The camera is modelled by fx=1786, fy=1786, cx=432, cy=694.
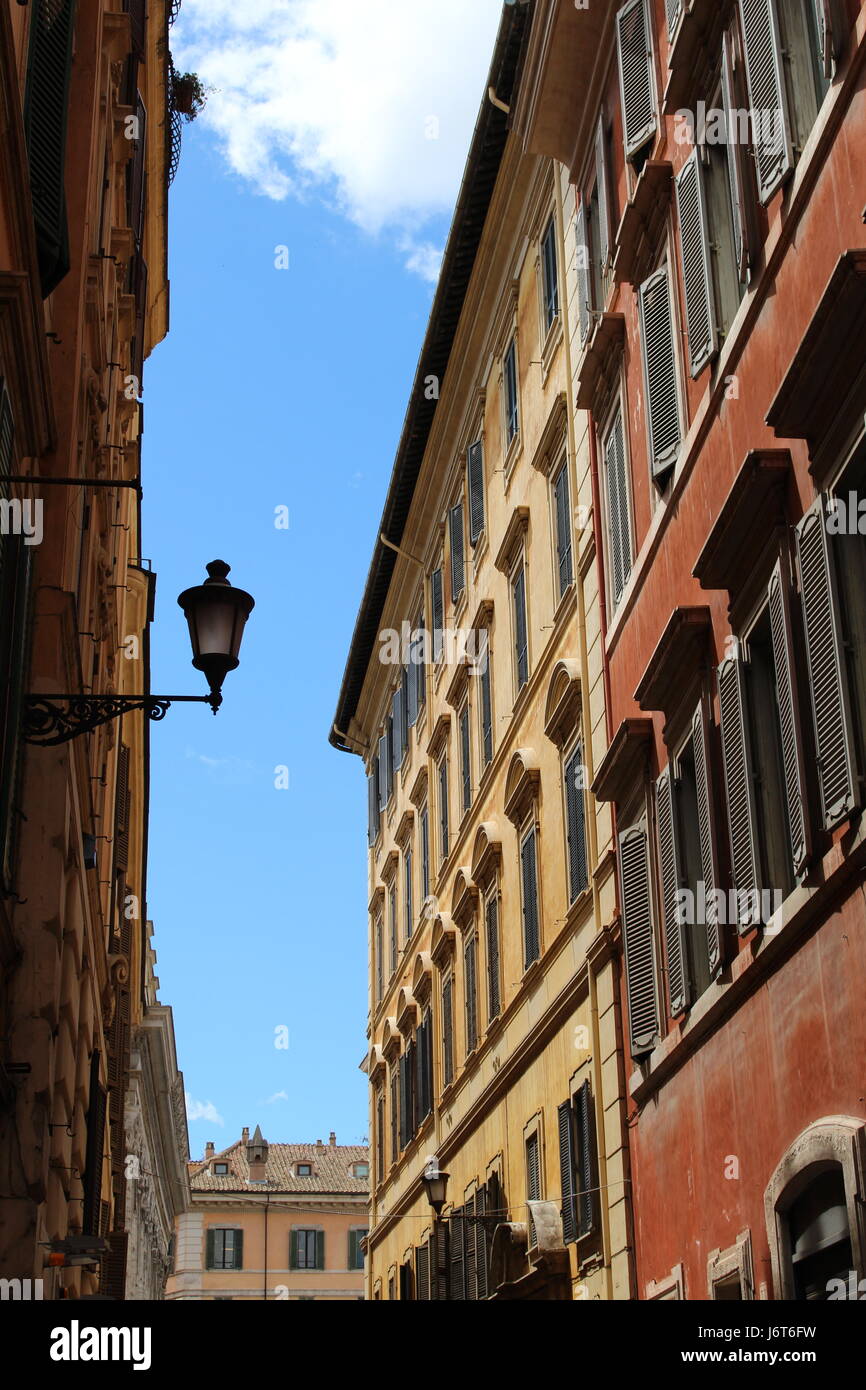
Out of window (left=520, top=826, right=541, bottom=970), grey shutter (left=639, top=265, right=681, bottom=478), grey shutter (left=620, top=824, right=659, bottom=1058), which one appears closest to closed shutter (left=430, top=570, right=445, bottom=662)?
window (left=520, top=826, right=541, bottom=970)

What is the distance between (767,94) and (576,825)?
910 cm

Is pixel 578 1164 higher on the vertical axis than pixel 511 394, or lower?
lower

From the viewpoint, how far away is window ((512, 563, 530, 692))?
22.4 m

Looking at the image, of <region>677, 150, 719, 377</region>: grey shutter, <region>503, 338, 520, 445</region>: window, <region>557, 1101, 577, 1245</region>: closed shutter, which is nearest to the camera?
<region>677, 150, 719, 377</region>: grey shutter

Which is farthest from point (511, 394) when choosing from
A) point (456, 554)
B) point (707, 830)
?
point (707, 830)

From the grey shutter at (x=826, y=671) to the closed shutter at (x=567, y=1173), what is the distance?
30.9 feet

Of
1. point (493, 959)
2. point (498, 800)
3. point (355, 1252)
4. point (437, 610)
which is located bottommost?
point (493, 959)

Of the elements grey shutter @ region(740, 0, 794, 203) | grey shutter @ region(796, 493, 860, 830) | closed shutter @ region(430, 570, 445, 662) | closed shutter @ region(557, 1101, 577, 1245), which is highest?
closed shutter @ region(430, 570, 445, 662)

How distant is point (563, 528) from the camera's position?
20234 mm

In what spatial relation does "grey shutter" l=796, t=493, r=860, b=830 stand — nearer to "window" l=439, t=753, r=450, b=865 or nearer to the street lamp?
the street lamp

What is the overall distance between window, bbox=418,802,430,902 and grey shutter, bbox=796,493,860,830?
20542 millimetres

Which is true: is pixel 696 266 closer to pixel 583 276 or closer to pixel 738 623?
pixel 738 623
